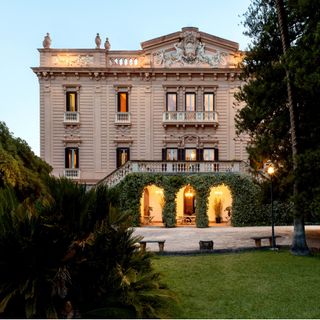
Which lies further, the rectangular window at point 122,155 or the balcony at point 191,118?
the rectangular window at point 122,155

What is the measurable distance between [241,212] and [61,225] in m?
18.1

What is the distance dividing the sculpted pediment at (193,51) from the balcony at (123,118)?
4.26 m

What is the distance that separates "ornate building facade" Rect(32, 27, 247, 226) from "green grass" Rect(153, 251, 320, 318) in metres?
14.7

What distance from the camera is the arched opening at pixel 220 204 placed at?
2441 cm

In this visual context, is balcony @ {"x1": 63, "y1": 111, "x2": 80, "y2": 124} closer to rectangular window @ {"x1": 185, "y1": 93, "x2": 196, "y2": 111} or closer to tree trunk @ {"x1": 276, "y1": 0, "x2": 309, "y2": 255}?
rectangular window @ {"x1": 185, "y1": 93, "x2": 196, "y2": 111}

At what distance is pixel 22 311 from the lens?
213 inches

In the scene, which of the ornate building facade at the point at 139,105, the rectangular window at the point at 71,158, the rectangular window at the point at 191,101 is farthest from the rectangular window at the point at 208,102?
the rectangular window at the point at 71,158

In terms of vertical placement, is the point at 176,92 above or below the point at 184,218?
above

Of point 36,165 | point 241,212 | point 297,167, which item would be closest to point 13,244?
point 36,165

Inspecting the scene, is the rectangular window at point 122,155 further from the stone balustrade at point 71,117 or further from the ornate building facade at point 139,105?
the stone balustrade at point 71,117

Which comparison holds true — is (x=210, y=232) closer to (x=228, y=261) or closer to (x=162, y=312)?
(x=228, y=261)

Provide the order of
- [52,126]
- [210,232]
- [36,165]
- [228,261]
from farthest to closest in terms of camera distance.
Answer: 1. [52,126]
2. [210,232]
3. [36,165]
4. [228,261]

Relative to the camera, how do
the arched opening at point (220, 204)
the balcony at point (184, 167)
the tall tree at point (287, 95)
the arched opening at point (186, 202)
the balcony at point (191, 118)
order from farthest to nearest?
the balcony at point (191, 118) < the arched opening at point (186, 202) < the arched opening at point (220, 204) < the balcony at point (184, 167) < the tall tree at point (287, 95)

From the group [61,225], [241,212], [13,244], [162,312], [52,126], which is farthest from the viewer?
[52,126]
